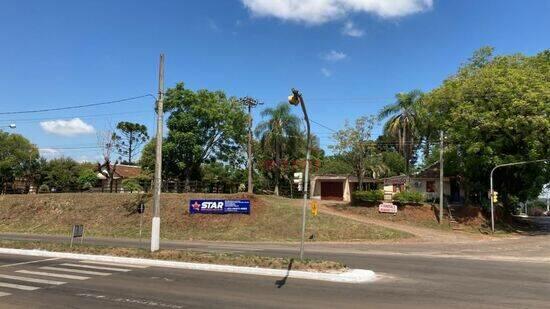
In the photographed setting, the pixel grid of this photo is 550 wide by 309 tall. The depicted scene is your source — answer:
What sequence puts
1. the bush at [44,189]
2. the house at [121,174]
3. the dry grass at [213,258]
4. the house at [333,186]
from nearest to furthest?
the dry grass at [213,258] < the house at [333,186] < the bush at [44,189] < the house at [121,174]

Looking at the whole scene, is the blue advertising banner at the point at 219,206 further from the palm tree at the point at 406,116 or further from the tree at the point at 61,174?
the tree at the point at 61,174

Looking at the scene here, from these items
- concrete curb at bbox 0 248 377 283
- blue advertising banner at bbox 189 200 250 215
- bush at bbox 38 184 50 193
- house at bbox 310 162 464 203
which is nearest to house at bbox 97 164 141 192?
bush at bbox 38 184 50 193

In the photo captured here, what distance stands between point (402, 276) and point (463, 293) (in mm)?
3308

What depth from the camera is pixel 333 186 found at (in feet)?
206

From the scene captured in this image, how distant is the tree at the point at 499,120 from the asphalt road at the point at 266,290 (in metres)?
25.9

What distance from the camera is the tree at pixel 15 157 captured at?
7881 cm

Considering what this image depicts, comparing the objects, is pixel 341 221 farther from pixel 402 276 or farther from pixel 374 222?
pixel 402 276

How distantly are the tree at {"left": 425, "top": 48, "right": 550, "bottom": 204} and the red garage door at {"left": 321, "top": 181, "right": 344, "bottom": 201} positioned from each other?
1579cm

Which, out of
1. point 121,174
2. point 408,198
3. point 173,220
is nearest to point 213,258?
point 173,220

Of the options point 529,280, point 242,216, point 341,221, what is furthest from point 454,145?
point 529,280

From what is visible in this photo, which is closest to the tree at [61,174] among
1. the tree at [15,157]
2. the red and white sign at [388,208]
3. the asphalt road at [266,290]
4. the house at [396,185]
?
the tree at [15,157]

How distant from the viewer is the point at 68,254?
2086cm

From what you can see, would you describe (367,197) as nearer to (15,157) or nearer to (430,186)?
(430,186)

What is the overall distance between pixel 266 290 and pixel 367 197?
Answer: 113 feet
